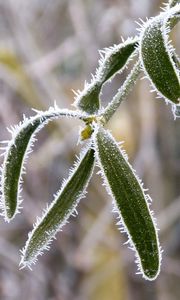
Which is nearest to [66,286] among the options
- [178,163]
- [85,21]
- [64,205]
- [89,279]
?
[89,279]

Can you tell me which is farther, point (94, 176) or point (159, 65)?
point (94, 176)

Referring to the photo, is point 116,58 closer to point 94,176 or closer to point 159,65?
point 159,65

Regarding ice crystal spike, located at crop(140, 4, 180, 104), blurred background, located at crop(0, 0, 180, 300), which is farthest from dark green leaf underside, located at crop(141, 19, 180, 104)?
blurred background, located at crop(0, 0, 180, 300)

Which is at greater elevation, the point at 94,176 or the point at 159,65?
the point at 94,176

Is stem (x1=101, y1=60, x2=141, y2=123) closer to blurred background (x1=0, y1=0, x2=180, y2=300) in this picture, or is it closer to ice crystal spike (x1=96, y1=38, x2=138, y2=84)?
ice crystal spike (x1=96, y1=38, x2=138, y2=84)

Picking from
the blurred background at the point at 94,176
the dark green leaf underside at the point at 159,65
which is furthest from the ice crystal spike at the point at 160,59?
the blurred background at the point at 94,176

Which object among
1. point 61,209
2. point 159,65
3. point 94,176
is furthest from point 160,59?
point 94,176

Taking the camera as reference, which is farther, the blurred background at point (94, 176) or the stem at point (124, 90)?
the blurred background at point (94, 176)

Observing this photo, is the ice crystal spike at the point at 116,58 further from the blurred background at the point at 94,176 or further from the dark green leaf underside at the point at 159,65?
the blurred background at the point at 94,176
